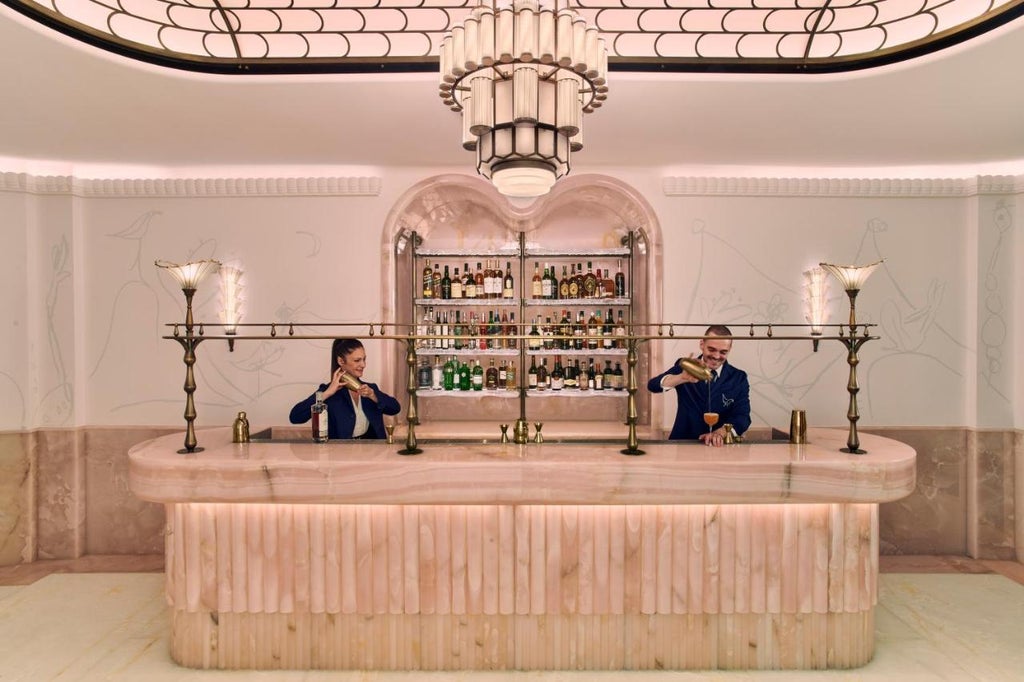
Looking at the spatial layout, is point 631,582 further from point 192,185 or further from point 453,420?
point 192,185

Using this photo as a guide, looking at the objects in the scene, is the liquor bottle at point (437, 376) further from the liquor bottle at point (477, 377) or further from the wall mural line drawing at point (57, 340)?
the wall mural line drawing at point (57, 340)

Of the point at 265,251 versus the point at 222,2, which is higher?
the point at 222,2

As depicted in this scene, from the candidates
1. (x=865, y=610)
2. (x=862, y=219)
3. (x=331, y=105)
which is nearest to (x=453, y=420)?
(x=331, y=105)

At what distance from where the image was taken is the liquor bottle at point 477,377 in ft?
16.5

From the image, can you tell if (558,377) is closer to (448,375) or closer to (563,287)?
(563,287)

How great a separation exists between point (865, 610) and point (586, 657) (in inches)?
52.4

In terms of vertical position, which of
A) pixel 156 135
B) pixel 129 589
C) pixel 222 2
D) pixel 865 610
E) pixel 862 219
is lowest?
pixel 129 589

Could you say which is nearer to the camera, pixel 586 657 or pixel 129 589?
pixel 586 657

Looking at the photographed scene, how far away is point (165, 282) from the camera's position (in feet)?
15.2

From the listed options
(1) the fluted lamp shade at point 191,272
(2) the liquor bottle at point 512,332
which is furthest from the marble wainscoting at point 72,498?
(2) the liquor bottle at point 512,332

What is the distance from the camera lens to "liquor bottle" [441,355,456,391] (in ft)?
16.5

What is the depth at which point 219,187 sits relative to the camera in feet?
15.1

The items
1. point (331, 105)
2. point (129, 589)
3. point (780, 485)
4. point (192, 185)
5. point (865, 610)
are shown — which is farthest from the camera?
point (192, 185)

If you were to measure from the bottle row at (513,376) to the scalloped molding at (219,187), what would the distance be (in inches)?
59.0
